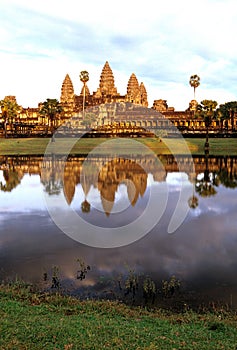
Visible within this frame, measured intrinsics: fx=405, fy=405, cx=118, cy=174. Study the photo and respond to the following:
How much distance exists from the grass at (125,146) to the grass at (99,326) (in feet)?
171

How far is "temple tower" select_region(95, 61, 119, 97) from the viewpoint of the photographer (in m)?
156

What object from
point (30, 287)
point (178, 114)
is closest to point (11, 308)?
point (30, 287)

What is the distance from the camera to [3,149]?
6725 centimetres

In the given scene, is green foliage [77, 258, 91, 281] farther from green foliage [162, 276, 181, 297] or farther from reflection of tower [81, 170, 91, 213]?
reflection of tower [81, 170, 91, 213]

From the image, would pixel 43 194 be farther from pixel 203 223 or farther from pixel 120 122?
pixel 120 122

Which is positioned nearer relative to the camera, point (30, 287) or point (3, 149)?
point (30, 287)

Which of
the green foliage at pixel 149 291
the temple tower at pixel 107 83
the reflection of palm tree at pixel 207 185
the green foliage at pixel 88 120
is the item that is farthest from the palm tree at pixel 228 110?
the green foliage at pixel 149 291

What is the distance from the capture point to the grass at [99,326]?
7184 millimetres

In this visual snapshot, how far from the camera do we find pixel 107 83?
15675cm

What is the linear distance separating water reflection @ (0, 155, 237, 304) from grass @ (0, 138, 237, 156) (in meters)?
31.1

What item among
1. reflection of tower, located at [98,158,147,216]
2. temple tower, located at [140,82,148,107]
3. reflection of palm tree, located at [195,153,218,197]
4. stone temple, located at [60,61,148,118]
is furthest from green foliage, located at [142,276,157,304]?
temple tower, located at [140,82,148,107]

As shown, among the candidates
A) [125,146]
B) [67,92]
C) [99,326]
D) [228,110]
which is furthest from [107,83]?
[99,326]

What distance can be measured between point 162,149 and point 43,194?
43.3m

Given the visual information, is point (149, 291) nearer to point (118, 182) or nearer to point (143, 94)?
point (118, 182)
